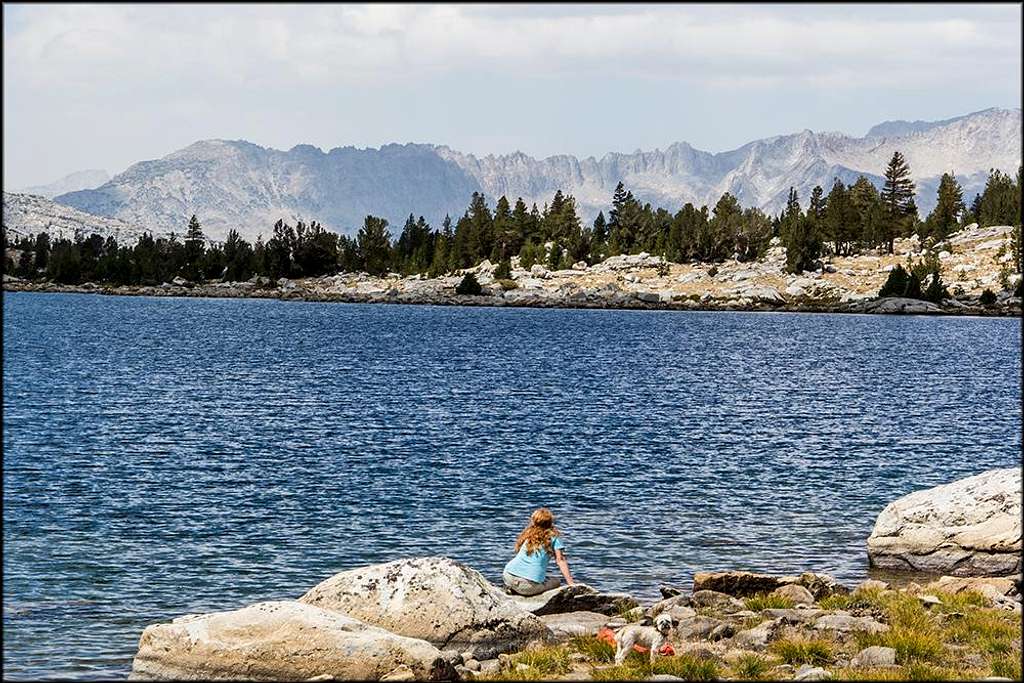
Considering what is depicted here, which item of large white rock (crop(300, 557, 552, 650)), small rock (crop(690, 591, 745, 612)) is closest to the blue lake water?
small rock (crop(690, 591, 745, 612))

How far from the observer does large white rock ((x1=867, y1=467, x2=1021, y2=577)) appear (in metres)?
29.4

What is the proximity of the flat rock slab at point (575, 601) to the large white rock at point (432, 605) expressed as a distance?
2.12 metres

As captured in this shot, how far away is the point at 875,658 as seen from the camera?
1920 cm

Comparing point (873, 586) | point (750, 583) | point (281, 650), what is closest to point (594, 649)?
point (281, 650)

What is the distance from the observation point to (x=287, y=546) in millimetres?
32719

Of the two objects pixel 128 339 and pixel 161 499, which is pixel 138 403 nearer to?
pixel 161 499

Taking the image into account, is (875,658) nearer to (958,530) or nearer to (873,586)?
(873,586)

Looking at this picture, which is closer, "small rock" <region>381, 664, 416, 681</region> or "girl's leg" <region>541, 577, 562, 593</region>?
"small rock" <region>381, 664, 416, 681</region>

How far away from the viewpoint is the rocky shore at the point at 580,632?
62.9ft

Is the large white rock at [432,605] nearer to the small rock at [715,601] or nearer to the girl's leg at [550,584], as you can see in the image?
the girl's leg at [550,584]

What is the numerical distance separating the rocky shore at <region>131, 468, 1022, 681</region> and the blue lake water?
3.77m

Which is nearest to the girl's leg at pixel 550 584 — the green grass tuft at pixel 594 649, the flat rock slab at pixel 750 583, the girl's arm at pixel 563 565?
the girl's arm at pixel 563 565

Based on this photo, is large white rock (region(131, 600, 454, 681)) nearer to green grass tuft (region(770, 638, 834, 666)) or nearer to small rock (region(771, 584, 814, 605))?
green grass tuft (region(770, 638, 834, 666))

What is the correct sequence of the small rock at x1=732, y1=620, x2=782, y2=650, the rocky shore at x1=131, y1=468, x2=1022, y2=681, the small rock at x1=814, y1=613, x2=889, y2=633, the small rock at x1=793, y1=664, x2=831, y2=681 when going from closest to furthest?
the small rock at x1=793, y1=664, x2=831, y2=681
the rocky shore at x1=131, y1=468, x2=1022, y2=681
the small rock at x1=732, y1=620, x2=782, y2=650
the small rock at x1=814, y1=613, x2=889, y2=633
